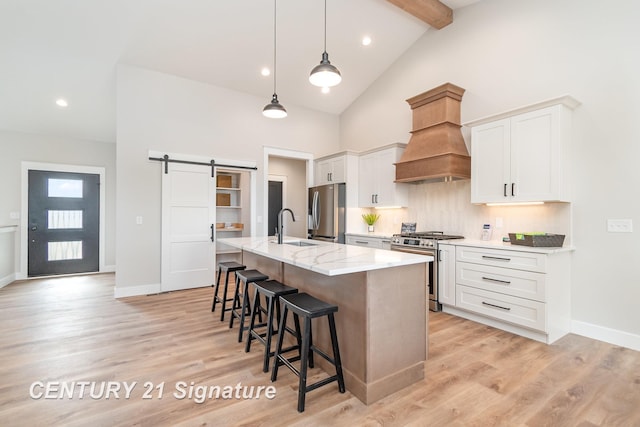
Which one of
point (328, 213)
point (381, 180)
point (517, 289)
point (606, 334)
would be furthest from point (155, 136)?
point (606, 334)

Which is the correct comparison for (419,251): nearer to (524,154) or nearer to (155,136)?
(524,154)

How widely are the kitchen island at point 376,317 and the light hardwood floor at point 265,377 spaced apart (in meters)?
0.10

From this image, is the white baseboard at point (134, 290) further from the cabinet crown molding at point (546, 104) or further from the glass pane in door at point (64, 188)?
the cabinet crown molding at point (546, 104)

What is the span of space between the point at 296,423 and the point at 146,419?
89 cm

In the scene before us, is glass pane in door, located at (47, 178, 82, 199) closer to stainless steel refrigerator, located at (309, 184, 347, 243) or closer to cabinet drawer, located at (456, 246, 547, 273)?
stainless steel refrigerator, located at (309, 184, 347, 243)

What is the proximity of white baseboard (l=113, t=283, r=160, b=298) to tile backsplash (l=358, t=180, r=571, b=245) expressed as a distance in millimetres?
3849

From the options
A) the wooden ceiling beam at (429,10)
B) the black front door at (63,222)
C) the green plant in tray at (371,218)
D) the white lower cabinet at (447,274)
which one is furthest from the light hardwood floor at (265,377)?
the wooden ceiling beam at (429,10)

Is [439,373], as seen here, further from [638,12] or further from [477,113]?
[638,12]

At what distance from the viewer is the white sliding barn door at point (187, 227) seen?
4.82m

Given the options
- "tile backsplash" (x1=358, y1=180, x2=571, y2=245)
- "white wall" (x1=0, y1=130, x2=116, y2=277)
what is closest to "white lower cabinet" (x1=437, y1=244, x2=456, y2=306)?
"tile backsplash" (x1=358, y1=180, x2=571, y2=245)

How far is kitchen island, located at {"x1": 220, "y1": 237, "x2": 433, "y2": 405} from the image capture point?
78.5 inches

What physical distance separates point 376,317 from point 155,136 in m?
4.37

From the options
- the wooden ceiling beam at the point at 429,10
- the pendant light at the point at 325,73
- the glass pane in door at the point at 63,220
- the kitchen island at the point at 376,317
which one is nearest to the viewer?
the kitchen island at the point at 376,317

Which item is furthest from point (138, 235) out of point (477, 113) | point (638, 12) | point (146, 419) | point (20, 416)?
point (638, 12)
